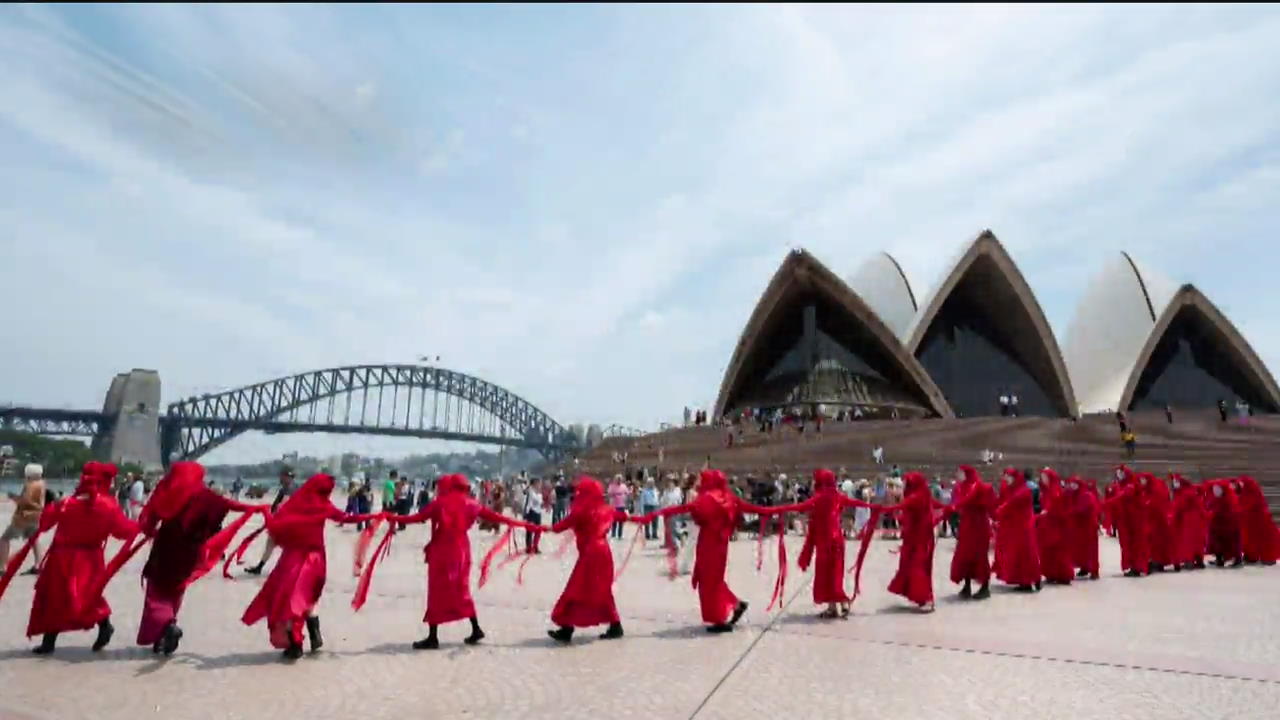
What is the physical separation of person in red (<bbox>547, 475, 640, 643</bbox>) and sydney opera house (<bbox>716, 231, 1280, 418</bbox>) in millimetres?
31625

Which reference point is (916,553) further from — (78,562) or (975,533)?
(78,562)

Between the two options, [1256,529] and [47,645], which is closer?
[47,645]

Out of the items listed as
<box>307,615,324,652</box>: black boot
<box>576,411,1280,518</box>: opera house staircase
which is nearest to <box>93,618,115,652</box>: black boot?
<box>307,615,324,652</box>: black boot

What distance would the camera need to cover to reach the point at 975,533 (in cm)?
935

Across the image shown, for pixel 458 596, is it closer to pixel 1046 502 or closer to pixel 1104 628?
pixel 1104 628

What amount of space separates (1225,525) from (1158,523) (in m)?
2.22

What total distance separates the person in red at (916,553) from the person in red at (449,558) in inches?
160

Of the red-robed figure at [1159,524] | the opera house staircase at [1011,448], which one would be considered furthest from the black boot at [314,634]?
the opera house staircase at [1011,448]

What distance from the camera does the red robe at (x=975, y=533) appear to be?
9281mm

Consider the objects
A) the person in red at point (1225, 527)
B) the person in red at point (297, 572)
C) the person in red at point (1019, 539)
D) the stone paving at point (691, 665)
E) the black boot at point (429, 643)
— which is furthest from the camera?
the person in red at point (1225, 527)

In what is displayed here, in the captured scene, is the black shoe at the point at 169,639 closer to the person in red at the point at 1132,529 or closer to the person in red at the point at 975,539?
the person in red at the point at 975,539

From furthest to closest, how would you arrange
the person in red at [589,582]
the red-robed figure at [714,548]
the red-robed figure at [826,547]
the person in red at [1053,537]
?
the person in red at [1053,537] < the red-robed figure at [826,547] < the red-robed figure at [714,548] < the person in red at [589,582]

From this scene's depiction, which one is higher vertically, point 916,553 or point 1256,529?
point 916,553

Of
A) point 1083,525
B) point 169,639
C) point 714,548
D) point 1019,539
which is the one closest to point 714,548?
point 714,548
